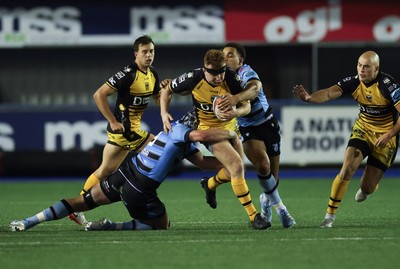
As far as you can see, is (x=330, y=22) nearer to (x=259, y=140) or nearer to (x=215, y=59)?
(x=259, y=140)

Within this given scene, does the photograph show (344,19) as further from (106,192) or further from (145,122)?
(106,192)

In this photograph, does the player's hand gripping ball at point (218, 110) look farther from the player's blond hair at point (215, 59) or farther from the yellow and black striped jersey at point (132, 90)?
the yellow and black striped jersey at point (132, 90)

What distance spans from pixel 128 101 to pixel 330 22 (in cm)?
883

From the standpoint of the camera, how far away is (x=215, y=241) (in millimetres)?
8336

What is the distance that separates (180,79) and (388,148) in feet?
7.31

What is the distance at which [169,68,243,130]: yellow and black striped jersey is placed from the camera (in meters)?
9.50

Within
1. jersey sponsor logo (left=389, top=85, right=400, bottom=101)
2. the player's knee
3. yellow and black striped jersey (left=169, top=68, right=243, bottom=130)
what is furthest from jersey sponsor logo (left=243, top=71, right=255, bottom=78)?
the player's knee

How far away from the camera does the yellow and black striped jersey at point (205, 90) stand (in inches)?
374

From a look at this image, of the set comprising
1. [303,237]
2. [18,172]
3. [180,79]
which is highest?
[180,79]

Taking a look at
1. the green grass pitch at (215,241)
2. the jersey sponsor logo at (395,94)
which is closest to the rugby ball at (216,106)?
the green grass pitch at (215,241)

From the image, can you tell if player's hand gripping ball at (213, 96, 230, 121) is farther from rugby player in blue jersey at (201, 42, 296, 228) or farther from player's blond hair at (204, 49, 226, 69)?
rugby player in blue jersey at (201, 42, 296, 228)

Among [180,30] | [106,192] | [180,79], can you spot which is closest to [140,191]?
[106,192]

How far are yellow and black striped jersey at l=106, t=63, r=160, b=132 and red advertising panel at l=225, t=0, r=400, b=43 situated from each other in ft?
26.9

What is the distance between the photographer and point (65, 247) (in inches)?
316
